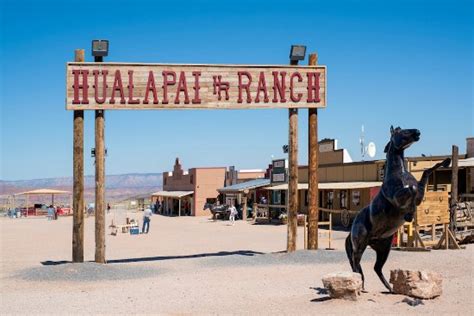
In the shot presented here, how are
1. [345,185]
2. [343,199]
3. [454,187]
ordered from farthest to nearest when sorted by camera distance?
[343,199] < [345,185] < [454,187]

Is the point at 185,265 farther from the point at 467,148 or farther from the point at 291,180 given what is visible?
the point at 467,148

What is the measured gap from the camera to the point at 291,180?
1609 cm

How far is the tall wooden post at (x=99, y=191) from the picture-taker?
47.4 feet

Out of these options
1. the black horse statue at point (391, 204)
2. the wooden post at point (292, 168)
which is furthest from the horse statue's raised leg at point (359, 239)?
the wooden post at point (292, 168)

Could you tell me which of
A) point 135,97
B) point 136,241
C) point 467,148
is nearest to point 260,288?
point 135,97

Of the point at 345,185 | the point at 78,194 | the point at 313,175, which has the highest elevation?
the point at 313,175

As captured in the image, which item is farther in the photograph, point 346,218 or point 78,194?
point 346,218

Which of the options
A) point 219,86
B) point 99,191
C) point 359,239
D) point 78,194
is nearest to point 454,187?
point 219,86

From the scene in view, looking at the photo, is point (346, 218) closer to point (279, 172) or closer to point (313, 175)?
point (279, 172)

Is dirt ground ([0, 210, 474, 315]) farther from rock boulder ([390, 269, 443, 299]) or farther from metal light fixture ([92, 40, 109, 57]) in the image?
metal light fixture ([92, 40, 109, 57])

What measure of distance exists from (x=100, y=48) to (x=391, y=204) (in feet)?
28.3

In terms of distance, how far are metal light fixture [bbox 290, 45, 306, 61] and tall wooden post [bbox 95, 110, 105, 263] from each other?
5507 mm

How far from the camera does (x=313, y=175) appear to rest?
633 inches

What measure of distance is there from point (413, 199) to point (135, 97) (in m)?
8.21
